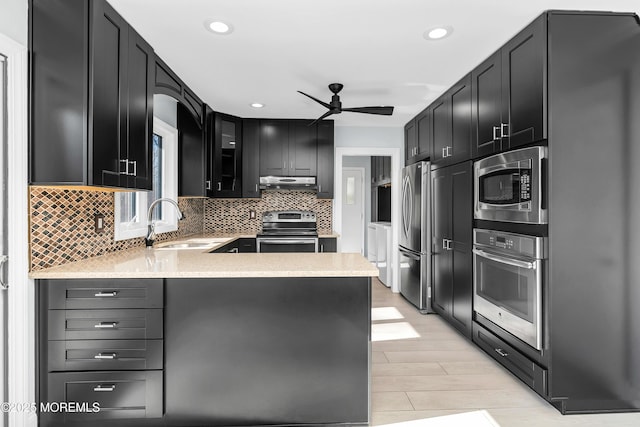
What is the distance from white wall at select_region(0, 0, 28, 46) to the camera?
174 centimetres

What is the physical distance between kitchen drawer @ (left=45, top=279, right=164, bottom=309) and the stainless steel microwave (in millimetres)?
2138

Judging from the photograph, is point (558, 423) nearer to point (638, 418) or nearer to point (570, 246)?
point (638, 418)

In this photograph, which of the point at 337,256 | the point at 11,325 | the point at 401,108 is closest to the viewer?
the point at 11,325

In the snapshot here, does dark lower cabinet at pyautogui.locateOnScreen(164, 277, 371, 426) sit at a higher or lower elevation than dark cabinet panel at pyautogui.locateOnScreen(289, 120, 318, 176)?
lower

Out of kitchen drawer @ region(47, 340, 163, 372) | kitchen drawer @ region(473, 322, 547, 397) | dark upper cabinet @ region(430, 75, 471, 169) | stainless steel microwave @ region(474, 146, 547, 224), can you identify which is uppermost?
dark upper cabinet @ region(430, 75, 471, 169)

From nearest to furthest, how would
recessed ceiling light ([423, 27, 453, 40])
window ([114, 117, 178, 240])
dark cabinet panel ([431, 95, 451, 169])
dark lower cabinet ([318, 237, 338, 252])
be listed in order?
recessed ceiling light ([423, 27, 453, 40]) → window ([114, 117, 178, 240]) → dark cabinet panel ([431, 95, 451, 169]) → dark lower cabinet ([318, 237, 338, 252])

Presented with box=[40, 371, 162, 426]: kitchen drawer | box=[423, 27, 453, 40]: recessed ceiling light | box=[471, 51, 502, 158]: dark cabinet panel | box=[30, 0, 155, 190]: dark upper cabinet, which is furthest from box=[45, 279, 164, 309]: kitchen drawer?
box=[471, 51, 502, 158]: dark cabinet panel

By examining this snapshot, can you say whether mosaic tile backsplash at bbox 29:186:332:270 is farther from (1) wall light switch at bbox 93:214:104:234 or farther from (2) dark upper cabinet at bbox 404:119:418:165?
(2) dark upper cabinet at bbox 404:119:418:165

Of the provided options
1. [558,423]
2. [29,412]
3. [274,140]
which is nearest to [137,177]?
[29,412]

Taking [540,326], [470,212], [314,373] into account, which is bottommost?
[314,373]

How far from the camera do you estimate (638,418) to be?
6.88 feet

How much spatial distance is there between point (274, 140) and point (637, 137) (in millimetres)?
3623

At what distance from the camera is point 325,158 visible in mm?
4836

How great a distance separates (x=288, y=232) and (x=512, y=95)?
10.2ft
